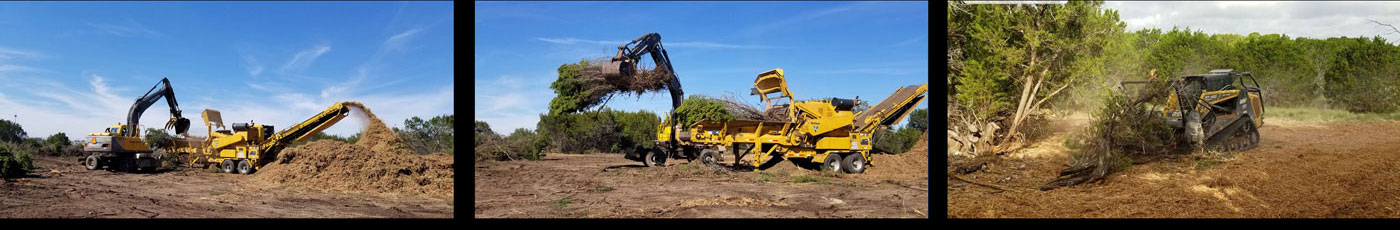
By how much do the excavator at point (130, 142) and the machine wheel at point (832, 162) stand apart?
10.3m

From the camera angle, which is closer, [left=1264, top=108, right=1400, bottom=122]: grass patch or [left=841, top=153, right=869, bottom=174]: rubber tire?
[left=1264, top=108, right=1400, bottom=122]: grass patch

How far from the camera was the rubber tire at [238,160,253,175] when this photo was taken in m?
11.7

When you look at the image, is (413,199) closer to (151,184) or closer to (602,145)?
(151,184)

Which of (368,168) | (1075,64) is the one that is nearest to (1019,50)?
(1075,64)

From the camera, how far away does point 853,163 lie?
33.1 feet

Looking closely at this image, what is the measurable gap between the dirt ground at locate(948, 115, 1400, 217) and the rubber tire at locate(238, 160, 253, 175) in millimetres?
10796

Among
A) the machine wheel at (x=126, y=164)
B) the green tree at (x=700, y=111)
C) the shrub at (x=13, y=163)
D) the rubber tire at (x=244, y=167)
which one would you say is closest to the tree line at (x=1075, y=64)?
the green tree at (x=700, y=111)

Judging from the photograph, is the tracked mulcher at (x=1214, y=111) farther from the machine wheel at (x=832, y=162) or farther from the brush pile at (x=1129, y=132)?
the machine wheel at (x=832, y=162)

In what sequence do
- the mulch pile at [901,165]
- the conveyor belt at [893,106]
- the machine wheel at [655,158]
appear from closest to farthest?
1. the mulch pile at [901,165]
2. the conveyor belt at [893,106]
3. the machine wheel at [655,158]

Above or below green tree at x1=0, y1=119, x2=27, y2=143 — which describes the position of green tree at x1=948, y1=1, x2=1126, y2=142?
above

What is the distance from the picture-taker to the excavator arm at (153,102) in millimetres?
11422

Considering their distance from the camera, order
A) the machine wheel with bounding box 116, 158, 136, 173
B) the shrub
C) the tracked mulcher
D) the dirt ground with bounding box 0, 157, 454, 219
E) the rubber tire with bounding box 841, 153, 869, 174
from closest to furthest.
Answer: the dirt ground with bounding box 0, 157, 454, 219
the tracked mulcher
the shrub
the rubber tire with bounding box 841, 153, 869, 174
the machine wheel with bounding box 116, 158, 136, 173

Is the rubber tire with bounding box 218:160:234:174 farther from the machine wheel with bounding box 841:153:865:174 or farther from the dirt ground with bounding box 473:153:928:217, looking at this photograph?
the machine wheel with bounding box 841:153:865:174

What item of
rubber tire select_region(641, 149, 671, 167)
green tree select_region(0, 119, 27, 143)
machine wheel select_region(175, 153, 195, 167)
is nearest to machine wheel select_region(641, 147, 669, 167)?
rubber tire select_region(641, 149, 671, 167)
